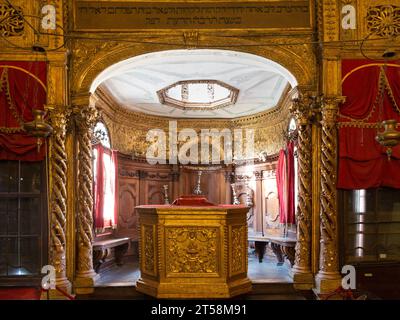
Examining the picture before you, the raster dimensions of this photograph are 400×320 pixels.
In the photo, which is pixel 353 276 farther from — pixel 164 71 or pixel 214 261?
pixel 164 71

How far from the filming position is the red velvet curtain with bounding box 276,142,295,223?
7504mm

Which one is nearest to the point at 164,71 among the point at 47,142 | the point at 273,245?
the point at 47,142

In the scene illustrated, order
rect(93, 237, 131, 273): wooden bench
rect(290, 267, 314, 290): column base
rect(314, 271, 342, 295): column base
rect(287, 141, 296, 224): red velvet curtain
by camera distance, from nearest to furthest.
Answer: rect(314, 271, 342, 295): column base, rect(290, 267, 314, 290): column base, rect(93, 237, 131, 273): wooden bench, rect(287, 141, 296, 224): red velvet curtain

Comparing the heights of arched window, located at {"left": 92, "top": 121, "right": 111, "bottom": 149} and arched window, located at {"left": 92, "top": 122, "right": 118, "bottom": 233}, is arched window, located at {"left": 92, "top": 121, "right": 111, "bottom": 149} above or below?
above

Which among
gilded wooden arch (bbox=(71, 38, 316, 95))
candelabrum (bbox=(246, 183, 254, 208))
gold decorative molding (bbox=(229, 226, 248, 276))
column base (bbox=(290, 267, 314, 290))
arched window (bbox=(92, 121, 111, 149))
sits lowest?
column base (bbox=(290, 267, 314, 290))

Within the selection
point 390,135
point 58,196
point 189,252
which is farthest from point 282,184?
point 390,135

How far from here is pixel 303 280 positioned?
5738 millimetres

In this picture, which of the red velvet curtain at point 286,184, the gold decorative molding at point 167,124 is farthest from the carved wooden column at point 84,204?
the red velvet curtain at point 286,184

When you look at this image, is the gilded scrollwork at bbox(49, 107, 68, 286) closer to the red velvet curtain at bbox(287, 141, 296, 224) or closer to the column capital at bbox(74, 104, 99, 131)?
the column capital at bbox(74, 104, 99, 131)

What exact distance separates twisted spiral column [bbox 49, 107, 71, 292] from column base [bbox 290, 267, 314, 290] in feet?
9.85

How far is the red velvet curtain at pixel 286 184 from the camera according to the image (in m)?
7.50

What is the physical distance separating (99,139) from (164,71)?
167 cm

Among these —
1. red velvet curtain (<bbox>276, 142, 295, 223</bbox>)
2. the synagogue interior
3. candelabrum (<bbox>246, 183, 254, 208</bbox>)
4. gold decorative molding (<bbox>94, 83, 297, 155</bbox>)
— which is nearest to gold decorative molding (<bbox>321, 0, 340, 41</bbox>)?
the synagogue interior

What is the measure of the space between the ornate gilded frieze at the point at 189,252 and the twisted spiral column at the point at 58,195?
1.43 meters
